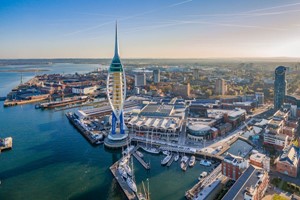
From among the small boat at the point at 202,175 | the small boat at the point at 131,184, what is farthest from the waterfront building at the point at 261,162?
the small boat at the point at 131,184

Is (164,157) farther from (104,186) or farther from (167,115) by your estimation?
(167,115)

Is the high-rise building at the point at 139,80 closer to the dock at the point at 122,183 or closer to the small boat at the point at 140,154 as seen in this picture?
the small boat at the point at 140,154

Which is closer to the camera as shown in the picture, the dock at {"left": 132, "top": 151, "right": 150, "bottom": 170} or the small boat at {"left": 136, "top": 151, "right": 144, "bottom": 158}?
the dock at {"left": 132, "top": 151, "right": 150, "bottom": 170}

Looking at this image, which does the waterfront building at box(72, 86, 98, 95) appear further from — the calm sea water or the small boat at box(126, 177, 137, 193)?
the small boat at box(126, 177, 137, 193)

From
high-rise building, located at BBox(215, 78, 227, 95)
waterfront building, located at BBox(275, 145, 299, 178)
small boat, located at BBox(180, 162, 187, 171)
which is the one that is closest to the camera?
waterfront building, located at BBox(275, 145, 299, 178)

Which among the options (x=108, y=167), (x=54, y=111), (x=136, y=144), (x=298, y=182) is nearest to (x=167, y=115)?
(x=136, y=144)

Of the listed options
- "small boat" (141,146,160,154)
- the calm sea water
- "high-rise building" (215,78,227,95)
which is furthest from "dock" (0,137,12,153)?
"high-rise building" (215,78,227,95)
